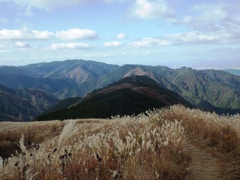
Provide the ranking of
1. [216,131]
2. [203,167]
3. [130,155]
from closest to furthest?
[130,155], [203,167], [216,131]

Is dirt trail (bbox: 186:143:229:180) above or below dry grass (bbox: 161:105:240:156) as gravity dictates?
below

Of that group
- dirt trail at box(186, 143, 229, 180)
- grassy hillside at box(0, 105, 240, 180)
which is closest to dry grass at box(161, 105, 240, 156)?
grassy hillside at box(0, 105, 240, 180)

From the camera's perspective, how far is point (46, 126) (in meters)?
32.7

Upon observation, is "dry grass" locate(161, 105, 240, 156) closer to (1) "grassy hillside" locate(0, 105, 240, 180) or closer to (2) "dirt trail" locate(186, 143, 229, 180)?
(1) "grassy hillside" locate(0, 105, 240, 180)

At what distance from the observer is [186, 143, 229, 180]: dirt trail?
21.1 ft

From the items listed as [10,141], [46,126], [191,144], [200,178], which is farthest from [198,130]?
[46,126]

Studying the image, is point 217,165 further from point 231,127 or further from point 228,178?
point 231,127

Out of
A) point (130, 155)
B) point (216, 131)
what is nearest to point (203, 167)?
point (130, 155)

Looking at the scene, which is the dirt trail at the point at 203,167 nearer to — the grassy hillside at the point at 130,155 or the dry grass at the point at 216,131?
the grassy hillside at the point at 130,155

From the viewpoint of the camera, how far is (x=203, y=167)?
7227mm

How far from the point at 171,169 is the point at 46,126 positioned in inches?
1122

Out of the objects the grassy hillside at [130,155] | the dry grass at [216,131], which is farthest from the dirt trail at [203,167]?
the dry grass at [216,131]

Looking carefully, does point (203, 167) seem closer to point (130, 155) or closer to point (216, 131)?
point (130, 155)

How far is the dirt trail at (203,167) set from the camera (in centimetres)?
645
